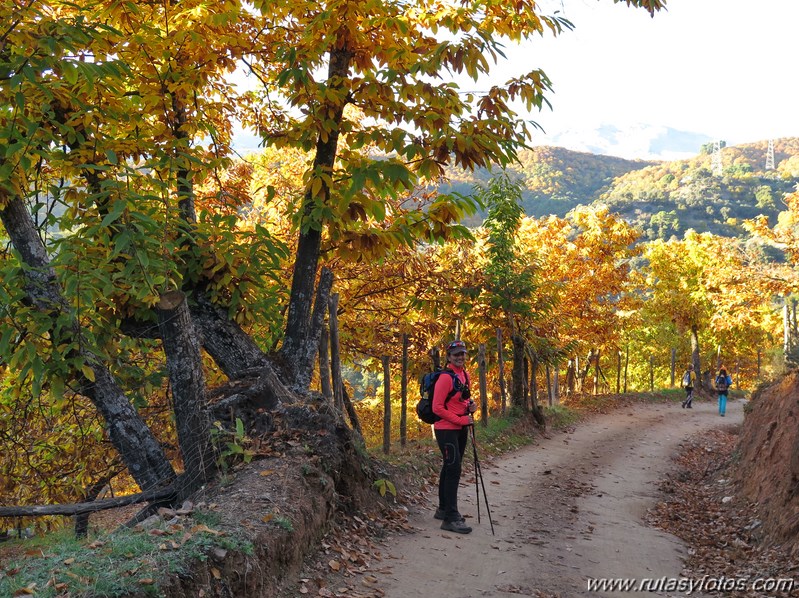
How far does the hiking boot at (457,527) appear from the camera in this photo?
24.6 ft

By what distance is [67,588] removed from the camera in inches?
140

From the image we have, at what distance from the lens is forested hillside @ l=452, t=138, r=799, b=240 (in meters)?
126

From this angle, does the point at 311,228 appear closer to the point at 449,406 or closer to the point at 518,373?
the point at 449,406

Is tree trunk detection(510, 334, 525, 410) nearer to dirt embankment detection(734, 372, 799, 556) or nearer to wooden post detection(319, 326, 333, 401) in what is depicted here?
dirt embankment detection(734, 372, 799, 556)

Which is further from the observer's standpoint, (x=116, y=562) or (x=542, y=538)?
(x=542, y=538)

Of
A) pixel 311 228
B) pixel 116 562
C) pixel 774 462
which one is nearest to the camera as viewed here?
pixel 116 562

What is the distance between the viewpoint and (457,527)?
296 inches

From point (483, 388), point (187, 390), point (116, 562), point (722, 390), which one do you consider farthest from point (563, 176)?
point (116, 562)

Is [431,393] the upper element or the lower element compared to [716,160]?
lower

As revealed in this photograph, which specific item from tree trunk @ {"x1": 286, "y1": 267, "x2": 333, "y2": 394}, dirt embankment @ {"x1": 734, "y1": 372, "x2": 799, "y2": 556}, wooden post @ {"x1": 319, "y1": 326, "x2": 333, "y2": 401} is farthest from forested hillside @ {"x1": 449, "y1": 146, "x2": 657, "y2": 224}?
tree trunk @ {"x1": 286, "y1": 267, "x2": 333, "y2": 394}

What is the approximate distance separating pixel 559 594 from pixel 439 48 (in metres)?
4.98

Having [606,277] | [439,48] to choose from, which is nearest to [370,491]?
[439,48]

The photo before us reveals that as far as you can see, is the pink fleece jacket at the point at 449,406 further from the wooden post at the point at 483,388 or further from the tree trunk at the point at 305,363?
the wooden post at the point at 483,388

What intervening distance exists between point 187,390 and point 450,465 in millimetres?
3109
